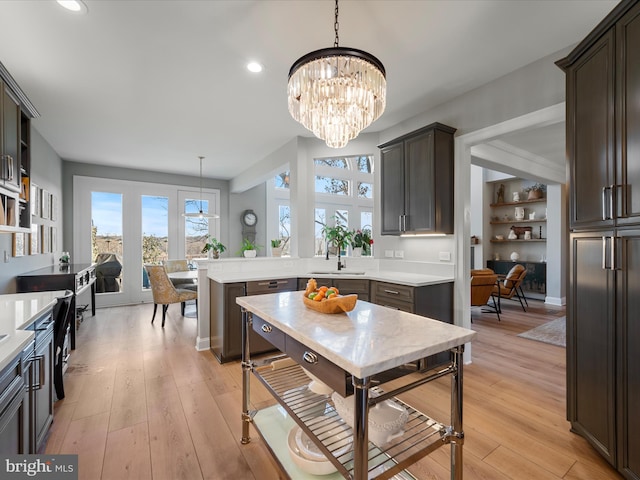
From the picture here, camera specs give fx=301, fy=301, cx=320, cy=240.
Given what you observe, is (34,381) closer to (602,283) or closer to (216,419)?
(216,419)

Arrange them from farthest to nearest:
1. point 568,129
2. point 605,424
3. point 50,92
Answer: point 50,92 → point 568,129 → point 605,424

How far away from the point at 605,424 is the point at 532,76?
2.60 meters

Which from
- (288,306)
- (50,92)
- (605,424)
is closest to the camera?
(605,424)

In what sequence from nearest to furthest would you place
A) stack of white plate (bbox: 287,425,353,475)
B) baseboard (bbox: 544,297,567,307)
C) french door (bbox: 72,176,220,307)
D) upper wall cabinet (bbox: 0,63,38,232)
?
stack of white plate (bbox: 287,425,353,475), upper wall cabinet (bbox: 0,63,38,232), french door (bbox: 72,176,220,307), baseboard (bbox: 544,297,567,307)

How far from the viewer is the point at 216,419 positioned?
2.23 metres

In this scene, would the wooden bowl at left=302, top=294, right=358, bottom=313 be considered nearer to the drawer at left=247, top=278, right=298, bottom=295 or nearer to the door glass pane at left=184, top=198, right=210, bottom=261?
the drawer at left=247, top=278, right=298, bottom=295

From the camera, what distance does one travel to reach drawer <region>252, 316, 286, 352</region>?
5.12 ft

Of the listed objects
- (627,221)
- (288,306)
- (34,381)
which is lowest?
(34,381)

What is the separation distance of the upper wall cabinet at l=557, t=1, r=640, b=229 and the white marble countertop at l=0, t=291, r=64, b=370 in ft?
9.40

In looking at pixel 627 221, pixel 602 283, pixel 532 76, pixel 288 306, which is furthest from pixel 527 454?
pixel 532 76

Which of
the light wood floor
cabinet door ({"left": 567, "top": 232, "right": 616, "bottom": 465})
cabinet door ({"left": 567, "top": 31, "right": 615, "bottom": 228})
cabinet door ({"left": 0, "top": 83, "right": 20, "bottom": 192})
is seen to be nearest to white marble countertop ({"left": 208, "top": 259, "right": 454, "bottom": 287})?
the light wood floor

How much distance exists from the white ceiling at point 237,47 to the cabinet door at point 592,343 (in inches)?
61.7

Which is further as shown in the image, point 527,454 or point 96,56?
point 96,56

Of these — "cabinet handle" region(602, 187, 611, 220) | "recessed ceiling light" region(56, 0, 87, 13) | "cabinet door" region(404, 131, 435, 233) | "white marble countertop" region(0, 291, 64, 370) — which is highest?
"recessed ceiling light" region(56, 0, 87, 13)
